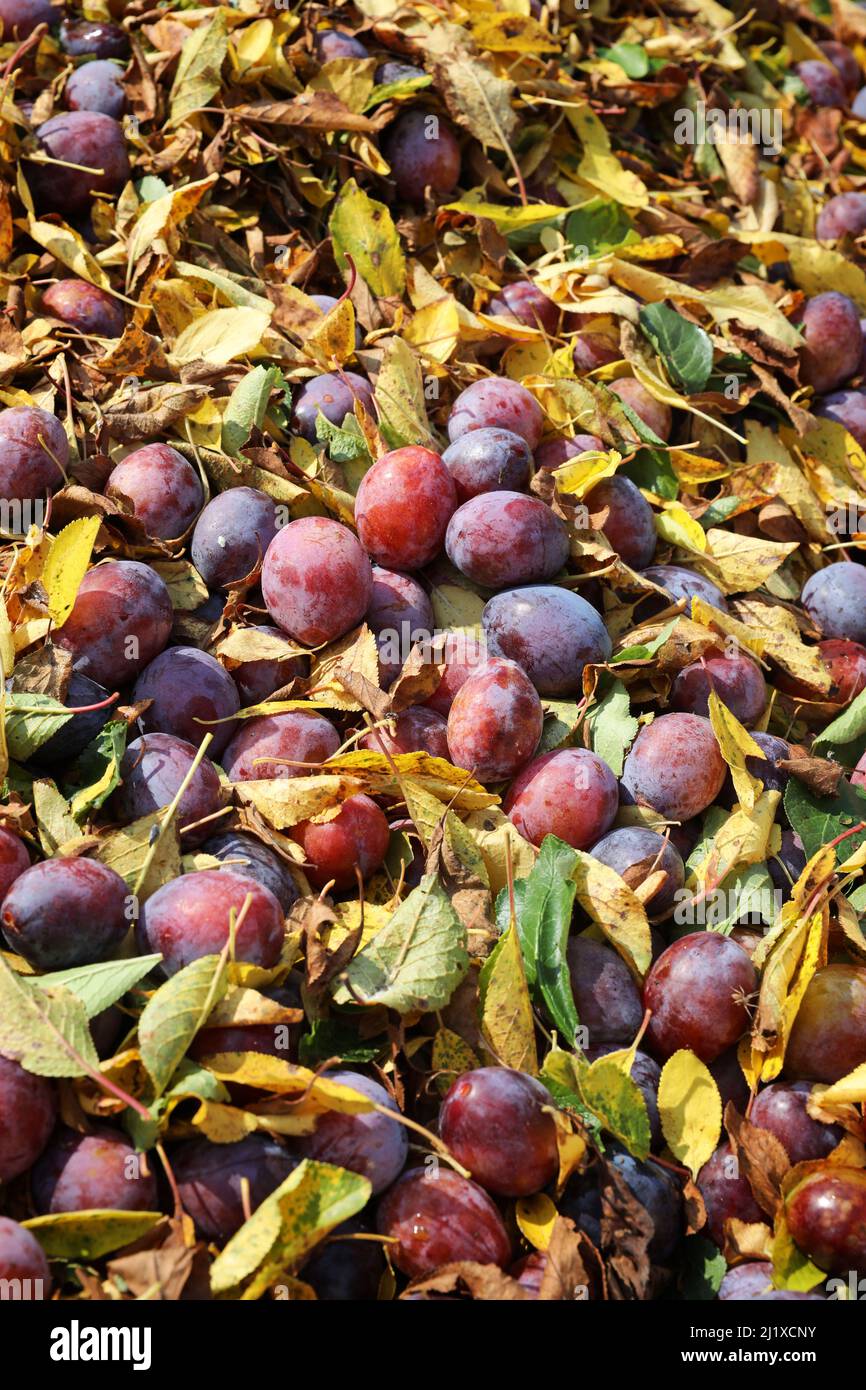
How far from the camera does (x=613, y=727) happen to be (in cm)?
177

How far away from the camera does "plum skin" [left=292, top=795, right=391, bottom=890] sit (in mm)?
1552

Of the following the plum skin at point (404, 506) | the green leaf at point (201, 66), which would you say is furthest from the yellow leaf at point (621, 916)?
the green leaf at point (201, 66)

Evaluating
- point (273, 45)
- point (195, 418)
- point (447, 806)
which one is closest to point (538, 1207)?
point (447, 806)

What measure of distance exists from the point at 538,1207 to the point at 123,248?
1.83m

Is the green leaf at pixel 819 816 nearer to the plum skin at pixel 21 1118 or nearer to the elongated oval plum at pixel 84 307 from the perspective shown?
the plum skin at pixel 21 1118

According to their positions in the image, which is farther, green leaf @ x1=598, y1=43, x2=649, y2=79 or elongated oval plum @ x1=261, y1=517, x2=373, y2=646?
green leaf @ x1=598, y1=43, x2=649, y2=79

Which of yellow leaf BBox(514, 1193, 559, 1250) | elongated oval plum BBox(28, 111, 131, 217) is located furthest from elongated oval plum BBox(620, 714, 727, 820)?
elongated oval plum BBox(28, 111, 131, 217)

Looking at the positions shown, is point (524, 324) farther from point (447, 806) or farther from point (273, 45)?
point (447, 806)

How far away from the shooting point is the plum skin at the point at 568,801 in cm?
164

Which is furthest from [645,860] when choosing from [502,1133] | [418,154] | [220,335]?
[418,154]

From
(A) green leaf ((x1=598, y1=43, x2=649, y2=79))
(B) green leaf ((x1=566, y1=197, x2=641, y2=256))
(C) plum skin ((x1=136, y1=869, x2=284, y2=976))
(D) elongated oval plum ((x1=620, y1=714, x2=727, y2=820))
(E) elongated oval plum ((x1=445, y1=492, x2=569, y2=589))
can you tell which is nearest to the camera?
(C) plum skin ((x1=136, y1=869, x2=284, y2=976))

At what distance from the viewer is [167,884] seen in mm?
1420

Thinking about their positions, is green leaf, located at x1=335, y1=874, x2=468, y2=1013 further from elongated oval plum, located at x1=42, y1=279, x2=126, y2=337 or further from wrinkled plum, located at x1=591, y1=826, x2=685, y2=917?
elongated oval plum, located at x1=42, y1=279, x2=126, y2=337

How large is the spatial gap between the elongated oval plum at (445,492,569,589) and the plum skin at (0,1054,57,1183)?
99 cm
